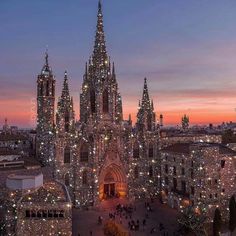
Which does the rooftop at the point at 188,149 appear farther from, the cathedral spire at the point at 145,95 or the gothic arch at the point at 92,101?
the gothic arch at the point at 92,101

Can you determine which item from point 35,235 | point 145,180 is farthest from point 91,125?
point 35,235

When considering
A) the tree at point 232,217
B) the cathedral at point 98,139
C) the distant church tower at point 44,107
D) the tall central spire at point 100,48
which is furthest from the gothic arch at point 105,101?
the tree at point 232,217

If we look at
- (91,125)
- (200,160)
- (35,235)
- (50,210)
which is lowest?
(35,235)

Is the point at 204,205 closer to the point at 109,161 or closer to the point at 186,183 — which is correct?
the point at 186,183

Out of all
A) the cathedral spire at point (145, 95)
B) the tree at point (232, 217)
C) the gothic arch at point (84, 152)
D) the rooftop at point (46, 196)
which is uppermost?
the cathedral spire at point (145, 95)

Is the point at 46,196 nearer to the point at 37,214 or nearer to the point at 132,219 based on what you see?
the point at 37,214

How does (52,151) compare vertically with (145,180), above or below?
above
